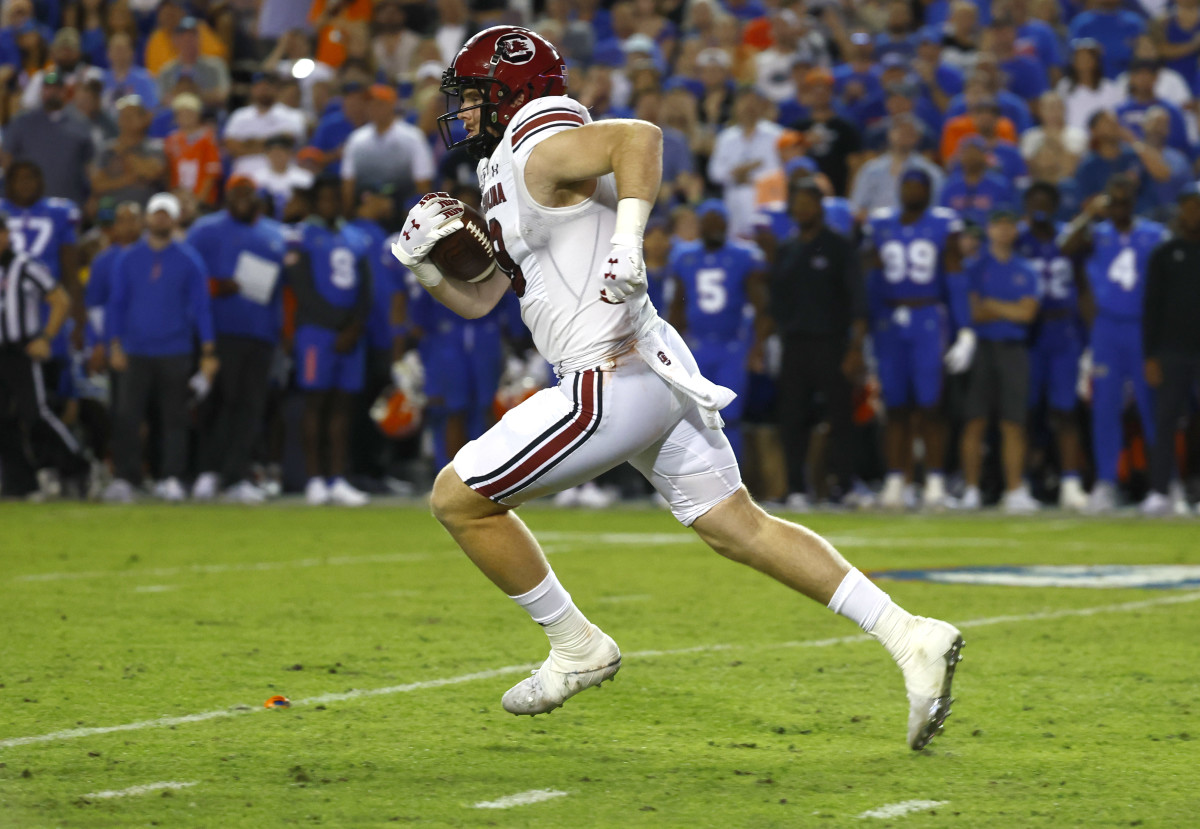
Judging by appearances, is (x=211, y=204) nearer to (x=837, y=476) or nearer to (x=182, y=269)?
(x=182, y=269)

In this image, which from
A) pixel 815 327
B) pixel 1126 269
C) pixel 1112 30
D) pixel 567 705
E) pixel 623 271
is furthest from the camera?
pixel 1112 30

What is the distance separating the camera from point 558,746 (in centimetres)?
472

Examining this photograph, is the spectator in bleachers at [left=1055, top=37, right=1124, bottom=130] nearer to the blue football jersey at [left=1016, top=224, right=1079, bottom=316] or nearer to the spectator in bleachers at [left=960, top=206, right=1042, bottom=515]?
the blue football jersey at [left=1016, top=224, right=1079, bottom=316]

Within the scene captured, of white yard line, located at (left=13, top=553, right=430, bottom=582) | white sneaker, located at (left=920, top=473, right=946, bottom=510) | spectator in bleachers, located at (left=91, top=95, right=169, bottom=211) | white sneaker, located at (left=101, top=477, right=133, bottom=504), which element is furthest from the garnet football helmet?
spectator in bleachers, located at (left=91, top=95, right=169, bottom=211)

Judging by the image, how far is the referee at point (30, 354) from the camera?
13258mm

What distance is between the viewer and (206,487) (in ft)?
45.5

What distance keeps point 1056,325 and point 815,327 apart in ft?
6.02

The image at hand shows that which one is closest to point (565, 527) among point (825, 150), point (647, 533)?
point (647, 533)

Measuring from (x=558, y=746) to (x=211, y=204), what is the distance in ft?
37.8

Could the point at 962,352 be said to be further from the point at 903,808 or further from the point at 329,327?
the point at 903,808

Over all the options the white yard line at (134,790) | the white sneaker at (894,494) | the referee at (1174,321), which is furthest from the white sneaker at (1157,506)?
the white yard line at (134,790)

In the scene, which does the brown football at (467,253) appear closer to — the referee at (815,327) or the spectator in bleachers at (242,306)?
the referee at (815,327)

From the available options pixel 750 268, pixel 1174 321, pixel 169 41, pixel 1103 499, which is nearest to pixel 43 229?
pixel 169 41

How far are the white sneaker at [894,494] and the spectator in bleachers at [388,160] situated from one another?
15.8ft
